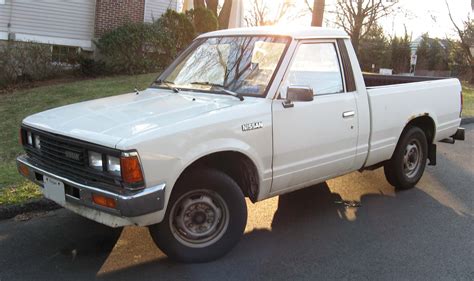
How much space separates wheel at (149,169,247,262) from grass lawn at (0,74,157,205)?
211cm

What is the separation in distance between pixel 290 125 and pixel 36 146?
2.15 metres

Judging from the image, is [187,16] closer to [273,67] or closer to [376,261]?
[273,67]

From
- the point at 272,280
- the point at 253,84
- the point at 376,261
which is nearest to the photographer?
the point at 272,280

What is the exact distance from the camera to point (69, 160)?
3924mm

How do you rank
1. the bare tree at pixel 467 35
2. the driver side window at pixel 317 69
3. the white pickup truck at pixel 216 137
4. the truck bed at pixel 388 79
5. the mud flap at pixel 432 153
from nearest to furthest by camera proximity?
the white pickup truck at pixel 216 137
the driver side window at pixel 317 69
the mud flap at pixel 432 153
the truck bed at pixel 388 79
the bare tree at pixel 467 35

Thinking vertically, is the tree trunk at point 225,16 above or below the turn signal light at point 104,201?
above

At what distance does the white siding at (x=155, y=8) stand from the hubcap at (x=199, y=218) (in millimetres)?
13703

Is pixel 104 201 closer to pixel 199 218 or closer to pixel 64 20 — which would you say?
pixel 199 218

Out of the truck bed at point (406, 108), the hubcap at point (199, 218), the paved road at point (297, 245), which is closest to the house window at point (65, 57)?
the paved road at point (297, 245)

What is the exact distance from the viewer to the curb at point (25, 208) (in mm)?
5133

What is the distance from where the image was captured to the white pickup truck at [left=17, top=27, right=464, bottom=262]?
371cm

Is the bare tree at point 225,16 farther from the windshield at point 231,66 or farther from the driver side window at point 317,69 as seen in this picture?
the driver side window at point 317,69

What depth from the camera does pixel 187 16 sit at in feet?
55.0

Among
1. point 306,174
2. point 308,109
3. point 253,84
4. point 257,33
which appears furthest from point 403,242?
point 257,33
